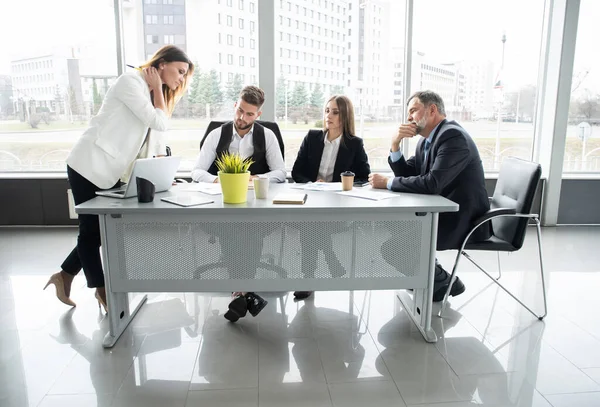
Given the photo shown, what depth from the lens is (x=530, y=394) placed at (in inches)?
78.0

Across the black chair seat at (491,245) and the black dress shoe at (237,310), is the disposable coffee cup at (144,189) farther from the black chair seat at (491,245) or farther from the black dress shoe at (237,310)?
the black chair seat at (491,245)

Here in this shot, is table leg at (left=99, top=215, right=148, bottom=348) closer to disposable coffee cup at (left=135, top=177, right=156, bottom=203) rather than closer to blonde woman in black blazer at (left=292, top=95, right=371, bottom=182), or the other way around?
disposable coffee cup at (left=135, top=177, right=156, bottom=203)

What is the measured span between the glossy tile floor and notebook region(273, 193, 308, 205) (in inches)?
29.7

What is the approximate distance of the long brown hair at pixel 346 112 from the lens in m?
3.22

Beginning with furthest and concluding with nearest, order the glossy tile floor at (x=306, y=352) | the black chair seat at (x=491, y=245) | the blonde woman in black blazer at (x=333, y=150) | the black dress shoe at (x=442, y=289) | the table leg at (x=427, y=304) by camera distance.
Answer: the blonde woman in black blazer at (x=333, y=150), the black dress shoe at (x=442, y=289), the black chair seat at (x=491, y=245), the table leg at (x=427, y=304), the glossy tile floor at (x=306, y=352)

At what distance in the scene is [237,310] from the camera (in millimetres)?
2623

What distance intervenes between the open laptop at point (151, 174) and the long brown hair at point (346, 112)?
124cm

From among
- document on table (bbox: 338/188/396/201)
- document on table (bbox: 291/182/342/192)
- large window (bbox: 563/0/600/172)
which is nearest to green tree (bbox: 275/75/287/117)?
document on table (bbox: 291/182/342/192)

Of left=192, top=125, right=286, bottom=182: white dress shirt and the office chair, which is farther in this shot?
left=192, top=125, right=286, bottom=182: white dress shirt

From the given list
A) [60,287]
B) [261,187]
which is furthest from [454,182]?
[60,287]

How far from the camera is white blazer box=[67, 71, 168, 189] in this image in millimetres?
2459

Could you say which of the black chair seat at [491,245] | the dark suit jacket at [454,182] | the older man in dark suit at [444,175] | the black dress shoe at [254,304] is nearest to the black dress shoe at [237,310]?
the black dress shoe at [254,304]

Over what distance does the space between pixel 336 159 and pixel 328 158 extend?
9 centimetres

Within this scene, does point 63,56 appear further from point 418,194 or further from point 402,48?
point 418,194
